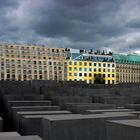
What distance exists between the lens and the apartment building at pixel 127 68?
3866 inches

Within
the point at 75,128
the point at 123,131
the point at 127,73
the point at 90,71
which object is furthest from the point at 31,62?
the point at 123,131

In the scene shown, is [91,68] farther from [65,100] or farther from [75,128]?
[75,128]

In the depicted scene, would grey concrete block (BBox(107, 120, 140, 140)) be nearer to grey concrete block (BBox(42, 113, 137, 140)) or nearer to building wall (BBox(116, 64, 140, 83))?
grey concrete block (BBox(42, 113, 137, 140))

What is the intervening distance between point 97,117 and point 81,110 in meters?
2.82

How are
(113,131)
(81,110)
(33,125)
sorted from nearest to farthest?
(113,131)
(33,125)
(81,110)

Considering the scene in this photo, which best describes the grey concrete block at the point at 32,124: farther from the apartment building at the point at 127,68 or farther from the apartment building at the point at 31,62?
the apartment building at the point at 127,68

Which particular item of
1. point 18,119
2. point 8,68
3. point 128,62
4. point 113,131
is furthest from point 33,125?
point 128,62

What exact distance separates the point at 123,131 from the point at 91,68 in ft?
281

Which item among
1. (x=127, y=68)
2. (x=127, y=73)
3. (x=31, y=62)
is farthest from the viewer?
(x=127, y=68)

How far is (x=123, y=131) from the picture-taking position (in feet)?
17.2

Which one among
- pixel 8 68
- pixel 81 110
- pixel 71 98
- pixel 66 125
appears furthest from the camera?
pixel 8 68

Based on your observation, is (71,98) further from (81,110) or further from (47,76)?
(47,76)

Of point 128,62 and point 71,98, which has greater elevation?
point 128,62

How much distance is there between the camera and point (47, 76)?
86250 millimetres
